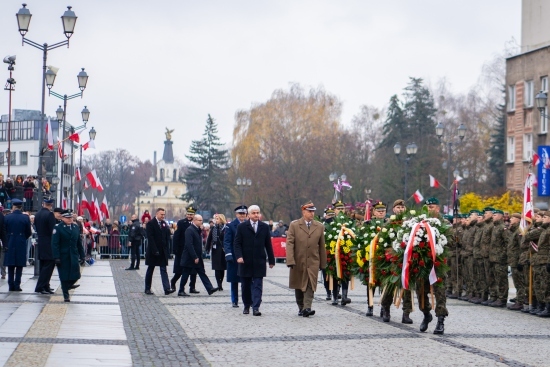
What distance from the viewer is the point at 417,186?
7775 centimetres

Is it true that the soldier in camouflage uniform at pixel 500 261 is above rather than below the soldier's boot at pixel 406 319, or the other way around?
above

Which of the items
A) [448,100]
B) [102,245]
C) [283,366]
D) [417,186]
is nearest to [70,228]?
[283,366]

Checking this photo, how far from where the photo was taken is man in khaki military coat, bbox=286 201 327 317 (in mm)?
19141

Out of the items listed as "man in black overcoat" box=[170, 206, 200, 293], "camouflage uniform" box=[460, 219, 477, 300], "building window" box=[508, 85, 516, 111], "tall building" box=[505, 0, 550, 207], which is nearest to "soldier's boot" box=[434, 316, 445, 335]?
"camouflage uniform" box=[460, 219, 477, 300]

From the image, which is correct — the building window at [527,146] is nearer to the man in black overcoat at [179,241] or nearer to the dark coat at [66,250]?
the man in black overcoat at [179,241]

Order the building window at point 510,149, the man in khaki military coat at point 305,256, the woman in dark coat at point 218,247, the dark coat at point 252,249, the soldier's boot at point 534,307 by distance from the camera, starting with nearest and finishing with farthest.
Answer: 1. the man in khaki military coat at point 305,256
2. the dark coat at point 252,249
3. the soldier's boot at point 534,307
4. the woman in dark coat at point 218,247
5. the building window at point 510,149

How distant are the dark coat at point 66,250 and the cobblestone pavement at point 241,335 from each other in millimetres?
570

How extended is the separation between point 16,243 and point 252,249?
256 inches

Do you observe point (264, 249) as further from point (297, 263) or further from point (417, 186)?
point (417, 186)

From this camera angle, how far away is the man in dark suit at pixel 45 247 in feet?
75.5

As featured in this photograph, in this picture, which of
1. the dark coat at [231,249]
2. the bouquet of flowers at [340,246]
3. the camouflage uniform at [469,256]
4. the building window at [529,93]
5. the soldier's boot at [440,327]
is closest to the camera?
the soldier's boot at [440,327]

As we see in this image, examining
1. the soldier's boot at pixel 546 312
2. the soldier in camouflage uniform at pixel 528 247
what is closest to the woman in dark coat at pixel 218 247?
the soldier in camouflage uniform at pixel 528 247

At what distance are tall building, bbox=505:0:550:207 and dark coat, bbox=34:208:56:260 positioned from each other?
1397 inches

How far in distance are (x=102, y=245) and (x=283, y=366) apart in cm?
3721
